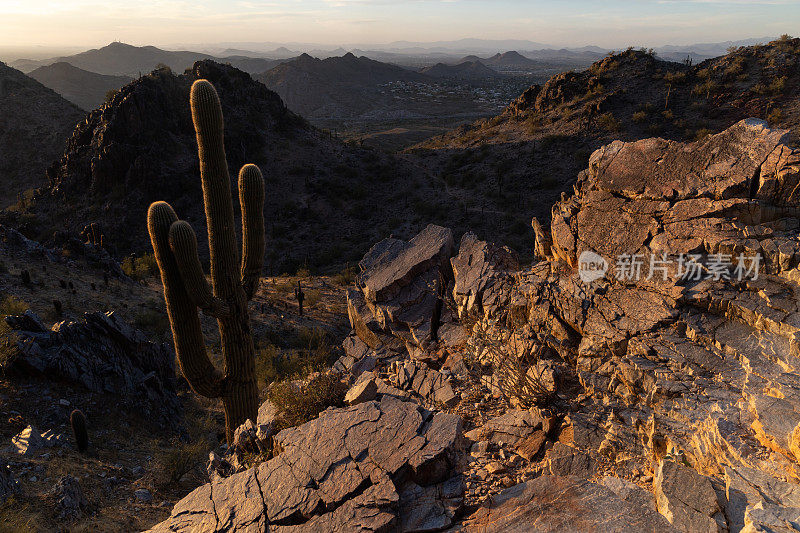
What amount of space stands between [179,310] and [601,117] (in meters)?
36.1

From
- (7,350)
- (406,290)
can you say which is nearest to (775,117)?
(406,290)

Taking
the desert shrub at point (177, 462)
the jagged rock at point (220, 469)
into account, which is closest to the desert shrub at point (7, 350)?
the desert shrub at point (177, 462)

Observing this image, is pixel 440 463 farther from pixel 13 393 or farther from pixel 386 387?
pixel 13 393

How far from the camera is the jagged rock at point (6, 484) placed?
6.89 metres

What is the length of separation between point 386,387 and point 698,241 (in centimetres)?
580

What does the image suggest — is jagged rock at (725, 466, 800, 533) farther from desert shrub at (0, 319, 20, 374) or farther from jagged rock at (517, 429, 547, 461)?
desert shrub at (0, 319, 20, 374)

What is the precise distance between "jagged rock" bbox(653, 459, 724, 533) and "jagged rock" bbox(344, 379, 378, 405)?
4.34 metres

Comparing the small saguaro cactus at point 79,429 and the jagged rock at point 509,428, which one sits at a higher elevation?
the jagged rock at point 509,428

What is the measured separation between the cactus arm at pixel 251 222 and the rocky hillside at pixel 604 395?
3384mm

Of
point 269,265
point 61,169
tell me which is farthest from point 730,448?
point 61,169

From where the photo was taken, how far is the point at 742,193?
668cm

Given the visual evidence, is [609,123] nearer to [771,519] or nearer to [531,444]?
[531,444]

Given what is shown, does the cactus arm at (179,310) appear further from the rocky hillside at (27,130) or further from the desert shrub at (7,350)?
the rocky hillside at (27,130)

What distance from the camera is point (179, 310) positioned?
8.46m
